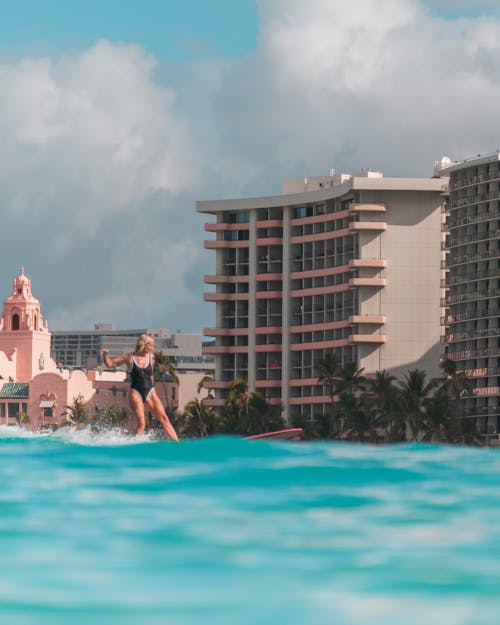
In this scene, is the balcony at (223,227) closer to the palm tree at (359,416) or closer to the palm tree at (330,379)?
the palm tree at (330,379)

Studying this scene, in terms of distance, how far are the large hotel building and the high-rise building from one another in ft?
22.7

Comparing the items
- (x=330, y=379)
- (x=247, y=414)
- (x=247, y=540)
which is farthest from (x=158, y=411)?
(x=247, y=414)

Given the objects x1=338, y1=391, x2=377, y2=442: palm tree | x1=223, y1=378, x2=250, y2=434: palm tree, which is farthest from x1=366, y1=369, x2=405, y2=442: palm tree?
x1=223, y1=378, x2=250, y2=434: palm tree

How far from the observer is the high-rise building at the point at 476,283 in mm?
167875

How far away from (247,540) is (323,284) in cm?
16178

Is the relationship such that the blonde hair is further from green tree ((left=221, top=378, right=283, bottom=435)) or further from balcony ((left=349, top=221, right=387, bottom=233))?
balcony ((left=349, top=221, right=387, bottom=233))

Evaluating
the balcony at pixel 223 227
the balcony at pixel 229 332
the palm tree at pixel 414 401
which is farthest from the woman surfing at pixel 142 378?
the balcony at pixel 223 227

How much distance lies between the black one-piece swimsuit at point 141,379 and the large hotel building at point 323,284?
136095 mm

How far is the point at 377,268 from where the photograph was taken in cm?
18025

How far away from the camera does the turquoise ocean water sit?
2214 cm

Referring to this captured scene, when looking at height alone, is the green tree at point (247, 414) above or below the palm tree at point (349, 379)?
below

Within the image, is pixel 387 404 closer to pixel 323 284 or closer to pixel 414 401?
pixel 414 401

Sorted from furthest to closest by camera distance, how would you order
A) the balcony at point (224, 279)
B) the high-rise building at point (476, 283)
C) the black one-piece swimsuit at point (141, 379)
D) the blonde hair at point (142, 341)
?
the balcony at point (224, 279), the high-rise building at point (476, 283), the black one-piece swimsuit at point (141, 379), the blonde hair at point (142, 341)

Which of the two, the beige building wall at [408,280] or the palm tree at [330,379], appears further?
the beige building wall at [408,280]
